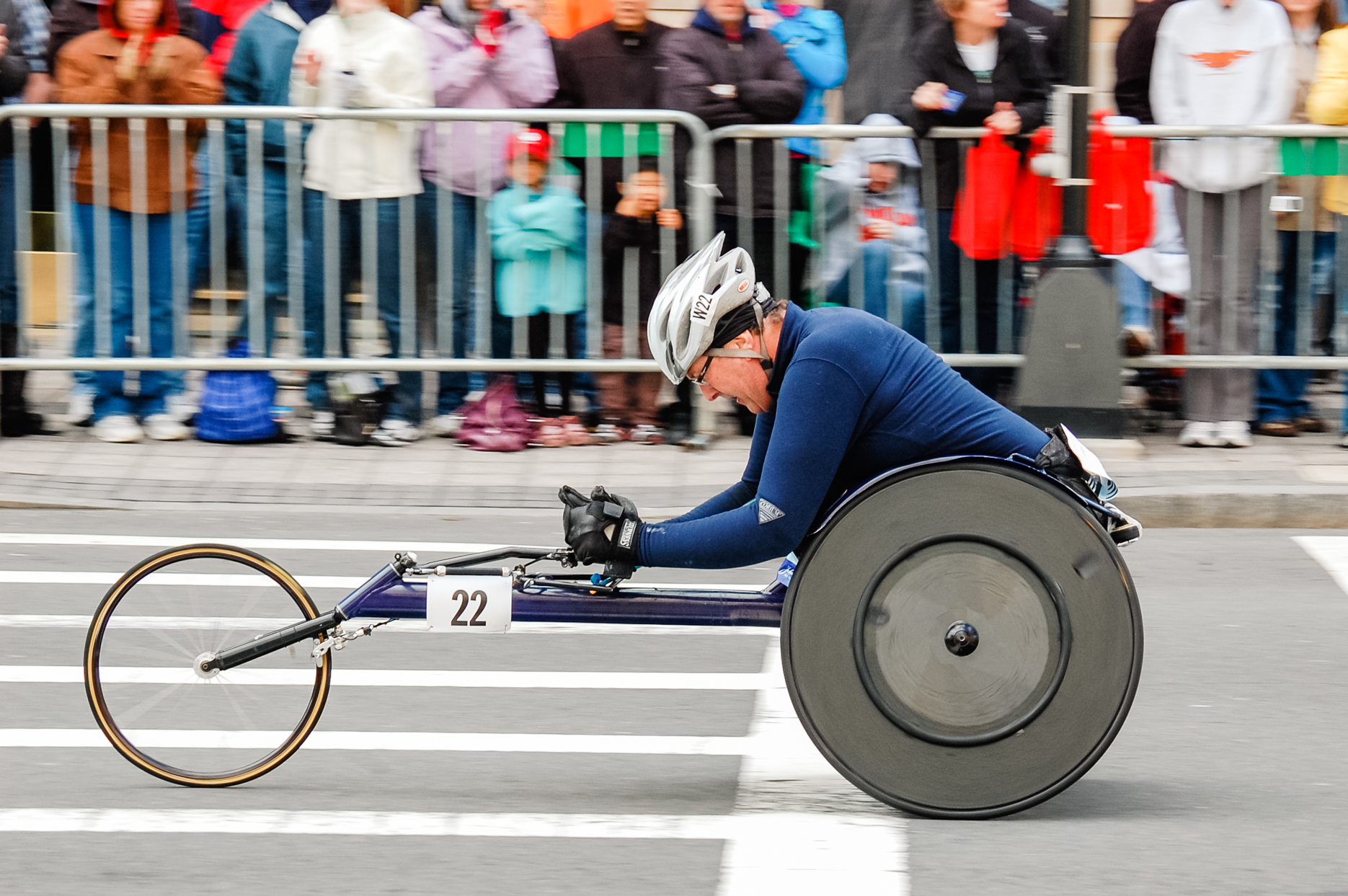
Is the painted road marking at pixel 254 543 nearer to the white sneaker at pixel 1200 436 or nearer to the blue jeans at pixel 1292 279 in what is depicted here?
the white sneaker at pixel 1200 436

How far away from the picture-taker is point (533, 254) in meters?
9.35

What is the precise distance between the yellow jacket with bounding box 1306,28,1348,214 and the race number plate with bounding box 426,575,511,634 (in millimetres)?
5999

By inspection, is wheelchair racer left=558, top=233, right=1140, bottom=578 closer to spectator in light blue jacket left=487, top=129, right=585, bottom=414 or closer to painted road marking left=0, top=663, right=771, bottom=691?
painted road marking left=0, top=663, right=771, bottom=691

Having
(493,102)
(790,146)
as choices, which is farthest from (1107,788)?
(493,102)

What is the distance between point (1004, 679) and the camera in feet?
14.9

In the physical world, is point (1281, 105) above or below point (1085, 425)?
above

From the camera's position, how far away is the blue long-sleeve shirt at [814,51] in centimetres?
966

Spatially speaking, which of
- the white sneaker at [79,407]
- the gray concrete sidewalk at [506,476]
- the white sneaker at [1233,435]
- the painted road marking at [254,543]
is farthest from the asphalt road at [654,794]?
the white sneaker at [79,407]

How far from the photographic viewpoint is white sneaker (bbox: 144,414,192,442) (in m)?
9.50

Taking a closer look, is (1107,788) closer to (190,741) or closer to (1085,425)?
(190,741)

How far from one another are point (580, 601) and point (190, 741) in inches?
48.7

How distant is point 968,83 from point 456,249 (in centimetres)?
267

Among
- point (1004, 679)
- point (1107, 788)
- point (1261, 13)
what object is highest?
point (1261, 13)

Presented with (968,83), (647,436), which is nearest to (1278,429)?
(968,83)
